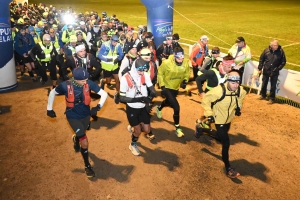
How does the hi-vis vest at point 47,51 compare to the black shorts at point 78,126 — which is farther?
the hi-vis vest at point 47,51

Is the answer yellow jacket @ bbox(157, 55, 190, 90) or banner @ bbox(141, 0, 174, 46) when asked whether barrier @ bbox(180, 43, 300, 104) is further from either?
yellow jacket @ bbox(157, 55, 190, 90)

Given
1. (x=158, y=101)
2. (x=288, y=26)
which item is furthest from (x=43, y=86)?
(x=288, y=26)

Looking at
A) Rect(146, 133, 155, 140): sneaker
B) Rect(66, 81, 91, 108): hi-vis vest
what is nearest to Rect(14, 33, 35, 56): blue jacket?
Rect(146, 133, 155, 140): sneaker

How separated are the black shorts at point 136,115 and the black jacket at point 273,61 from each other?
5.62 meters

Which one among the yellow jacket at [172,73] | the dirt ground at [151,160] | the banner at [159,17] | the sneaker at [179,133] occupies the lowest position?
the dirt ground at [151,160]

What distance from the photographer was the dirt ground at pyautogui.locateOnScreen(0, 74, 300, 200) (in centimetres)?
589

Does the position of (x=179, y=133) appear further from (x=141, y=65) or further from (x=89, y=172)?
(x=89, y=172)

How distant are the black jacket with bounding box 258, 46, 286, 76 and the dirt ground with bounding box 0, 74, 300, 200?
4.87 ft

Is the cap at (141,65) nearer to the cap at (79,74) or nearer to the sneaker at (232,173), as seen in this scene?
the cap at (79,74)

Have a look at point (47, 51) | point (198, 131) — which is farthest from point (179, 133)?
point (47, 51)

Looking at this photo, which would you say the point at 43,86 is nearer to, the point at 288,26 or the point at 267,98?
the point at 267,98

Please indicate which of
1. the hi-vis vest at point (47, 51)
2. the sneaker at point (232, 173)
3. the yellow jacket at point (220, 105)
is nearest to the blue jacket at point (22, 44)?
the hi-vis vest at point (47, 51)

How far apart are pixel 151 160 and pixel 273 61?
5943 mm

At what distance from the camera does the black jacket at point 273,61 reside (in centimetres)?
982
